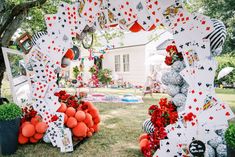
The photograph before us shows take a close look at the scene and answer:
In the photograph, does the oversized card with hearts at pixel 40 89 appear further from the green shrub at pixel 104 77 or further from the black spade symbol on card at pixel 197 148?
the green shrub at pixel 104 77

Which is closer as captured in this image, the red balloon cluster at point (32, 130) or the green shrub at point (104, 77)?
the red balloon cluster at point (32, 130)

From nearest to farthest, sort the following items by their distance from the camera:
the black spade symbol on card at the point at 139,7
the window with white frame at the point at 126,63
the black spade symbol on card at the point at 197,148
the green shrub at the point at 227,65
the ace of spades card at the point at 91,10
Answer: the black spade symbol on card at the point at 197,148, the black spade symbol on card at the point at 139,7, the ace of spades card at the point at 91,10, the green shrub at the point at 227,65, the window with white frame at the point at 126,63

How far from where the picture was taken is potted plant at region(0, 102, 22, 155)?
4449 mm

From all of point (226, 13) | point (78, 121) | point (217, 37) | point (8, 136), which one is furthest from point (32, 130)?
point (226, 13)

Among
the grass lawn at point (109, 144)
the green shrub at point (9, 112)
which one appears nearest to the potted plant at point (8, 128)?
the green shrub at point (9, 112)

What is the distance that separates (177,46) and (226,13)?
19.3 meters

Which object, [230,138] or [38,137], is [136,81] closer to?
[38,137]

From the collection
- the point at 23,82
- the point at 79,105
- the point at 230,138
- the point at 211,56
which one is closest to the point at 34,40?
the point at 23,82

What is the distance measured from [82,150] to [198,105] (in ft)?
7.71

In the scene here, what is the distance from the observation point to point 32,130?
16.2 feet

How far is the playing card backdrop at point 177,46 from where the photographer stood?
3.79 metres

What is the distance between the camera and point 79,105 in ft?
18.8

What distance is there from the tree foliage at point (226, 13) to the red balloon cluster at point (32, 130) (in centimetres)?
1776

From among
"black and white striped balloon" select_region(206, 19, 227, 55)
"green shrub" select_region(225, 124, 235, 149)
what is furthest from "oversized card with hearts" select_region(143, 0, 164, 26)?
"green shrub" select_region(225, 124, 235, 149)
